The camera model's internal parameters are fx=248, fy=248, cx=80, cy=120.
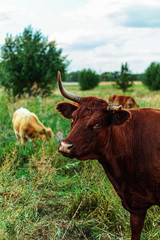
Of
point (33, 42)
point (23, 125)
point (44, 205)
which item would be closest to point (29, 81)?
point (33, 42)

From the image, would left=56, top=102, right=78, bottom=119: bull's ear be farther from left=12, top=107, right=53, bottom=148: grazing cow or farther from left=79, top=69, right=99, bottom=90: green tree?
left=79, top=69, right=99, bottom=90: green tree

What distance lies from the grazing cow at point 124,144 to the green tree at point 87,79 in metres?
44.3

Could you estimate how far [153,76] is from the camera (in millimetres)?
33531

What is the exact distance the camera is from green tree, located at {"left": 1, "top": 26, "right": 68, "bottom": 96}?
41.1 ft

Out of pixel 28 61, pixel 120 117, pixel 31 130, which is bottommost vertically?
pixel 31 130

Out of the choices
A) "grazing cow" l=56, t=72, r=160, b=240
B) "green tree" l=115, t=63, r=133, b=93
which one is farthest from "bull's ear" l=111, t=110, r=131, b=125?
"green tree" l=115, t=63, r=133, b=93

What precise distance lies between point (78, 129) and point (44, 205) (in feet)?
6.33

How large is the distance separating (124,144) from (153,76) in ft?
108

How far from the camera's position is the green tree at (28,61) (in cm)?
1252

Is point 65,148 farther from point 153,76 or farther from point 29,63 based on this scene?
point 153,76

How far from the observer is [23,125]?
577 centimetres

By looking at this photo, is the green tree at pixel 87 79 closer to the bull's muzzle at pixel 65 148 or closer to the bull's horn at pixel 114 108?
the bull's horn at pixel 114 108

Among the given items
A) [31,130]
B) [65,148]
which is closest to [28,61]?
[31,130]

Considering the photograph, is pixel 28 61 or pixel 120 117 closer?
→ pixel 120 117
